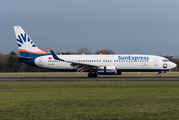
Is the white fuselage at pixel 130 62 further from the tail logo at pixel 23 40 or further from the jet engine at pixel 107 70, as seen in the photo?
the tail logo at pixel 23 40

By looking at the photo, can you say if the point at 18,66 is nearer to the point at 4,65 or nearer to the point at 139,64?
the point at 4,65

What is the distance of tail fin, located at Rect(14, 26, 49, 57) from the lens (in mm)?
42000

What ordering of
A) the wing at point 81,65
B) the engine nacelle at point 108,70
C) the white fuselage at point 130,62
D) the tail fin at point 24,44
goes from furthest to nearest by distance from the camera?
the tail fin at point 24,44, the white fuselage at point 130,62, the wing at point 81,65, the engine nacelle at point 108,70

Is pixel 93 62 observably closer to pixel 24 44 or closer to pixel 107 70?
pixel 107 70

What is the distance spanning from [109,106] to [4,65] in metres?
108

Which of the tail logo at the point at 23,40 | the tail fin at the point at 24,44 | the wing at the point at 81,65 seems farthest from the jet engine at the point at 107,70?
the tail logo at the point at 23,40

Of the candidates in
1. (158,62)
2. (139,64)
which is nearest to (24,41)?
(139,64)

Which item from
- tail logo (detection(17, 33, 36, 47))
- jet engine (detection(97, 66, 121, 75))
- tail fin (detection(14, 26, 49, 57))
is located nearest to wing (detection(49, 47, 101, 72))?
jet engine (detection(97, 66, 121, 75))

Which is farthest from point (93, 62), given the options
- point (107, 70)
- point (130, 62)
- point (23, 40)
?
Result: point (23, 40)

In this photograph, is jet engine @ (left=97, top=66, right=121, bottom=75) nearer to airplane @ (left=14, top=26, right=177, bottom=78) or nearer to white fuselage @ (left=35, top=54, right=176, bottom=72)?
airplane @ (left=14, top=26, right=177, bottom=78)

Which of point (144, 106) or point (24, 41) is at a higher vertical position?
point (24, 41)

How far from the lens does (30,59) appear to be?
41.4 metres

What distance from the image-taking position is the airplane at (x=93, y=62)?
125 ft

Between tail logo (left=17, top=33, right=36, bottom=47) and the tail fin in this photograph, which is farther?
tail logo (left=17, top=33, right=36, bottom=47)
